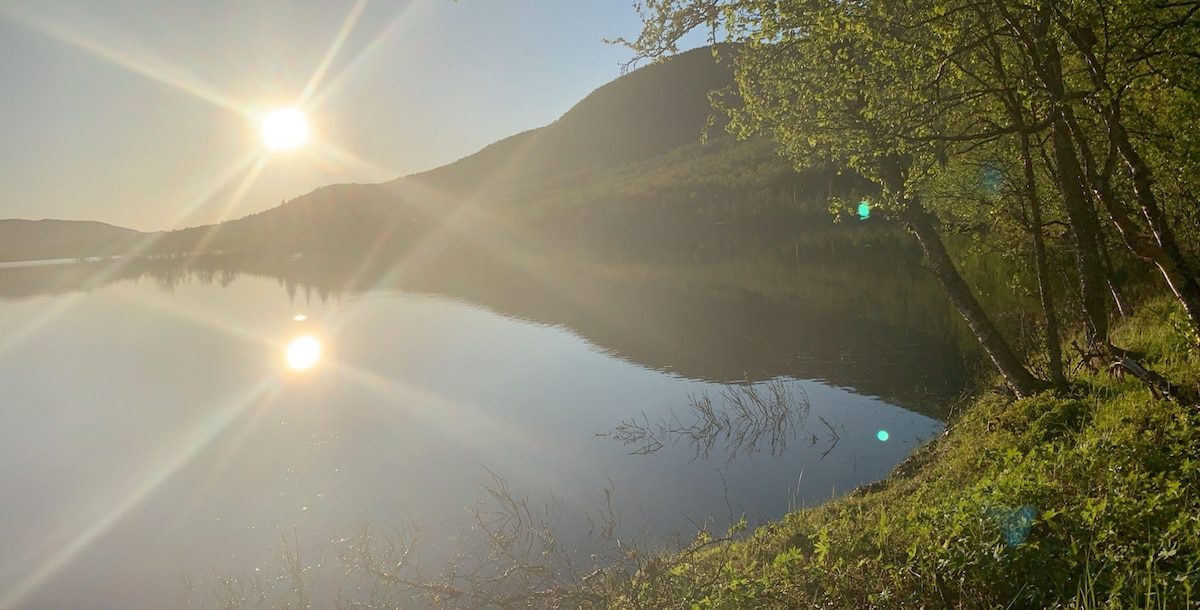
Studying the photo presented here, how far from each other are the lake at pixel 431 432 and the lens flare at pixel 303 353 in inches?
17.1

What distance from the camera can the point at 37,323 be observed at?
45906 mm

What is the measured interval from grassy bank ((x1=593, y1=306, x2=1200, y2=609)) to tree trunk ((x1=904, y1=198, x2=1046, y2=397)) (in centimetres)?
281

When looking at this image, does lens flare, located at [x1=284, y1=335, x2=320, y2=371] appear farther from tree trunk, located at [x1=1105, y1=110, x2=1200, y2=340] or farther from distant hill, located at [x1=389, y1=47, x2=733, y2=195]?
distant hill, located at [x1=389, y1=47, x2=733, y2=195]

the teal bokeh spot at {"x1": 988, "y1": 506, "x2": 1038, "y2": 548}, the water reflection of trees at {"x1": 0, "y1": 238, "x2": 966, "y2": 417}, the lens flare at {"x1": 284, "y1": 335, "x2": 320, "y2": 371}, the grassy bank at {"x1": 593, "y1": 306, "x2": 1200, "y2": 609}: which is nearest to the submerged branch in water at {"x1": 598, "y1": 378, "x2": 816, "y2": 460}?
the water reflection of trees at {"x1": 0, "y1": 238, "x2": 966, "y2": 417}

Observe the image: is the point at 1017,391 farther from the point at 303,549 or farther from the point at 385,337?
the point at 385,337

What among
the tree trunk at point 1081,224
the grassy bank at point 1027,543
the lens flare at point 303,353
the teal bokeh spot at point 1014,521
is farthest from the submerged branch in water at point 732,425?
the lens flare at point 303,353

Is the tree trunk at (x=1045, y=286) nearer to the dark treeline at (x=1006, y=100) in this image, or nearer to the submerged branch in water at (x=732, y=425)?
the dark treeline at (x=1006, y=100)

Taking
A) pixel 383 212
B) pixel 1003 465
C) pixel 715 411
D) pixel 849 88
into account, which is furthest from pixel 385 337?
pixel 383 212

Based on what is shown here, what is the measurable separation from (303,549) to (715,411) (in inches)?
410

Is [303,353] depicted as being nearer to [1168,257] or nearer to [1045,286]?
[1045,286]

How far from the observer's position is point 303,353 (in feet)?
102

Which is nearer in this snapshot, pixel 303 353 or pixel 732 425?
pixel 732 425

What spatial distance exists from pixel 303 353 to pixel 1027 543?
31.4m

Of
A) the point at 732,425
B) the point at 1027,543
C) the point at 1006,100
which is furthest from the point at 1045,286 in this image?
the point at 732,425
